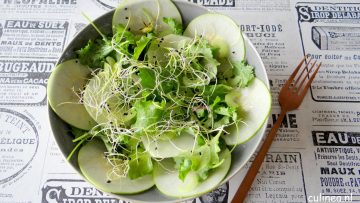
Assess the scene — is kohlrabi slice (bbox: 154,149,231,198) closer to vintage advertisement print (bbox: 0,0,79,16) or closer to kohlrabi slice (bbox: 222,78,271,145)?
kohlrabi slice (bbox: 222,78,271,145)

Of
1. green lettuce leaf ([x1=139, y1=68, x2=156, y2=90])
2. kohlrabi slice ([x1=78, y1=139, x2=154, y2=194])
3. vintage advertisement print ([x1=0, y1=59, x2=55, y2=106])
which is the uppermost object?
green lettuce leaf ([x1=139, y1=68, x2=156, y2=90])

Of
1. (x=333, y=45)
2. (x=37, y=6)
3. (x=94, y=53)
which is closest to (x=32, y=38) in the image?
(x=37, y=6)

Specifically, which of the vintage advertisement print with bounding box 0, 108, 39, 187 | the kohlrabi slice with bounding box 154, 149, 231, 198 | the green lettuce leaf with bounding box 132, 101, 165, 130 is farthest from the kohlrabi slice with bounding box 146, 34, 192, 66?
the vintage advertisement print with bounding box 0, 108, 39, 187

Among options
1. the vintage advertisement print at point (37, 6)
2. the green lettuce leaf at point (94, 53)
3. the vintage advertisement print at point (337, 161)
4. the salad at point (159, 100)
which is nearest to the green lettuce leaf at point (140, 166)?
the salad at point (159, 100)

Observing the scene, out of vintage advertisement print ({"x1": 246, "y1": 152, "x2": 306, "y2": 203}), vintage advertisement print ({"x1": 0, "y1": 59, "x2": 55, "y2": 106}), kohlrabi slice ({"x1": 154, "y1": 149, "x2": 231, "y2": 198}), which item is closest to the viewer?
kohlrabi slice ({"x1": 154, "y1": 149, "x2": 231, "y2": 198})

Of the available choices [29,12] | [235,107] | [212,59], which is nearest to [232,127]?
[235,107]

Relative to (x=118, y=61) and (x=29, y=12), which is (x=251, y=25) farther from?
(x=29, y=12)
